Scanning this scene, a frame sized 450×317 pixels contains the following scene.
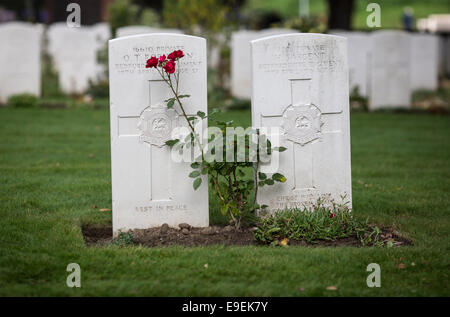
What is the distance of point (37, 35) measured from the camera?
12625mm

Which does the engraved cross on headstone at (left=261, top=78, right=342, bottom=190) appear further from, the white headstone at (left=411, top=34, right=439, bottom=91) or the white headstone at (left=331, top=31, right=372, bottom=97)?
the white headstone at (left=411, top=34, right=439, bottom=91)

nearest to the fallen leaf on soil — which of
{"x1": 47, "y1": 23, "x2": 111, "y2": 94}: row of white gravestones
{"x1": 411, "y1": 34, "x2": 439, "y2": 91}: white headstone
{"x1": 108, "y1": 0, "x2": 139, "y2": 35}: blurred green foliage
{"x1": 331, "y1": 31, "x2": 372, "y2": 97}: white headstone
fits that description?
{"x1": 47, "y1": 23, "x2": 111, "y2": 94}: row of white gravestones

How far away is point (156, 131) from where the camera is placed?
5.12 m

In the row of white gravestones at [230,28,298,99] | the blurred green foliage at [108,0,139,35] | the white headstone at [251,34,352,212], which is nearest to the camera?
the white headstone at [251,34,352,212]

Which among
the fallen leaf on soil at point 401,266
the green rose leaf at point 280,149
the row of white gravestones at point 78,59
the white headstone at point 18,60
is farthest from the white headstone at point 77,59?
the fallen leaf on soil at point 401,266

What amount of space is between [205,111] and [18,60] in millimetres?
8548

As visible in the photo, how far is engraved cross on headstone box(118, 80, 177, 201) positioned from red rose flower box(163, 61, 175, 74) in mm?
335

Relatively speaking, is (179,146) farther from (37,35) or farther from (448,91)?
(448,91)

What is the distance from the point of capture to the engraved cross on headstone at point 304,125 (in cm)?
530

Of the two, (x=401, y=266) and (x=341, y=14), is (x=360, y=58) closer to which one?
(x=341, y=14)

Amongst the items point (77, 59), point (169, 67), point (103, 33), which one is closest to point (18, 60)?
point (77, 59)

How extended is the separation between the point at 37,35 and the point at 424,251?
10093 millimetres

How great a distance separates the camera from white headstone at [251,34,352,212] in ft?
17.3
